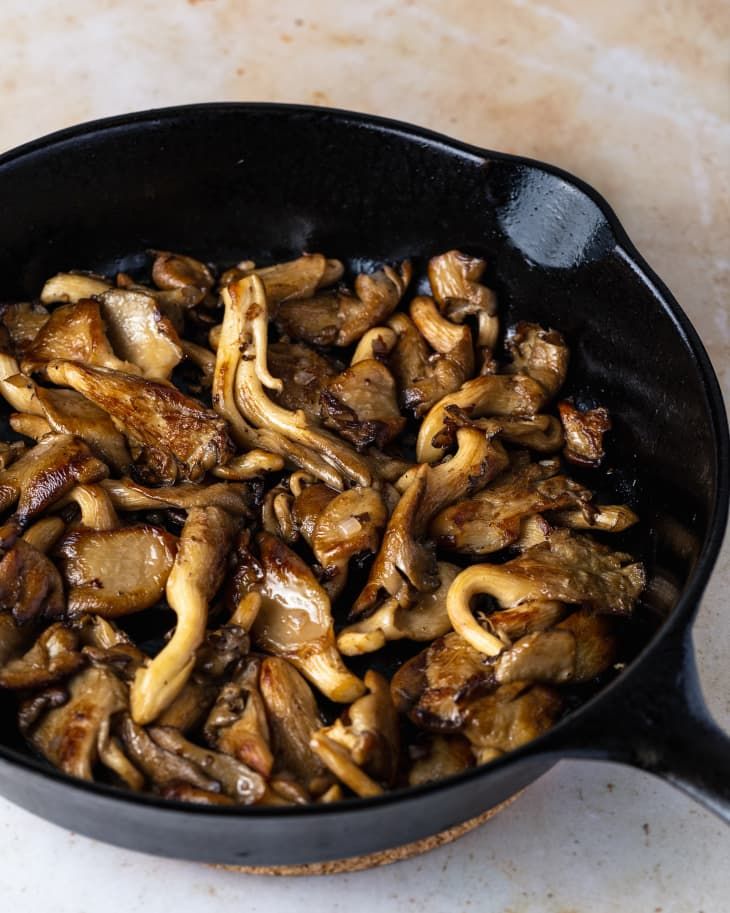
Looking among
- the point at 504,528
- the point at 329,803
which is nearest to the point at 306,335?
the point at 504,528

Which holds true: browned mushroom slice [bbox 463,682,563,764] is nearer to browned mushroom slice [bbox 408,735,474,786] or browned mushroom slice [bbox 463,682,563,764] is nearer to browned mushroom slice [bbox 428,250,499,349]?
browned mushroom slice [bbox 408,735,474,786]

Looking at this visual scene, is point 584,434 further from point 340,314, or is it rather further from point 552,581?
point 340,314

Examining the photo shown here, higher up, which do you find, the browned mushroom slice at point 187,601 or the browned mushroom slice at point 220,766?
the browned mushroom slice at point 187,601

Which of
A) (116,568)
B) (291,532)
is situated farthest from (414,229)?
(116,568)

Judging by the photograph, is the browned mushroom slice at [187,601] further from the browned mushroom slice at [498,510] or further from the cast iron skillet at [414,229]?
the browned mushroom slice at [498,510]

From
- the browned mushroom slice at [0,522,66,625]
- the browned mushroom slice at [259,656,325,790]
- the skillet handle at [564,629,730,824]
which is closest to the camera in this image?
the skillet handle at [564,629,730,824]

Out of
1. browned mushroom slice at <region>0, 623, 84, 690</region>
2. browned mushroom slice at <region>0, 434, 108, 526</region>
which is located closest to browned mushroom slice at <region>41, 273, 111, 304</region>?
browned mushroom slice at <region>0, 434, 108, 526</region>

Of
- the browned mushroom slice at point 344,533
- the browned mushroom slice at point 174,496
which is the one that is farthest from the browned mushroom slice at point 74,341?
the browned mushroom slice at point 344,533
